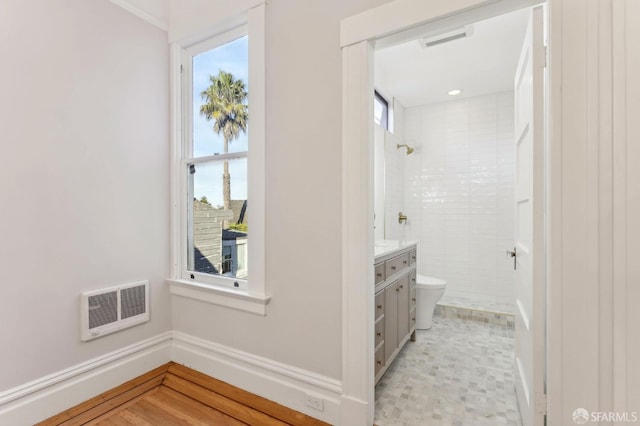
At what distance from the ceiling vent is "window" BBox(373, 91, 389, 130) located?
88 cm

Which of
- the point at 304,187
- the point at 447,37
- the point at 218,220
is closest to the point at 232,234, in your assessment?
the point at 218,220

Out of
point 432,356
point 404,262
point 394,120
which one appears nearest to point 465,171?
point 394,120

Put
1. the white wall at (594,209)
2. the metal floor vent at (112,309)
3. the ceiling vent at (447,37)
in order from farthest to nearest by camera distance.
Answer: the ceiling vent at (447,37)
the metal floor vent at (112,309)
the white wall at (594,209)

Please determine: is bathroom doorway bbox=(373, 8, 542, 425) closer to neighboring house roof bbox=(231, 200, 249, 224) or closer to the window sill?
the window sill

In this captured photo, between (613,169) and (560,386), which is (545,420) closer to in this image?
(560,386)

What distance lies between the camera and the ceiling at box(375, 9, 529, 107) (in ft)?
8.17

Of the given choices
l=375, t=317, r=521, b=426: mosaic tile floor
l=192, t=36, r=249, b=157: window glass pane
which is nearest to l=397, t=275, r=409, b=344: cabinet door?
l=375, t=317, r=521, b=426: mosaic tile floor

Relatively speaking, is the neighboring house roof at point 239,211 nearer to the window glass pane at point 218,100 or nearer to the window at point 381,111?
the window glass pane at point 218,100

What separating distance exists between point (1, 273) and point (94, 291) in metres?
0.45

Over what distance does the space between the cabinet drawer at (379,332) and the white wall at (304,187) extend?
1.16ft

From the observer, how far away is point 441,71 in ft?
10.4

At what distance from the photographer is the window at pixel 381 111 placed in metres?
3.46

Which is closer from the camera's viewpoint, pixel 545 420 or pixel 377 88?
pixel 545 420

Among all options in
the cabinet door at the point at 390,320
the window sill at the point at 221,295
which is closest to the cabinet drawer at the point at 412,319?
the cabinet door at the point at 390,320
